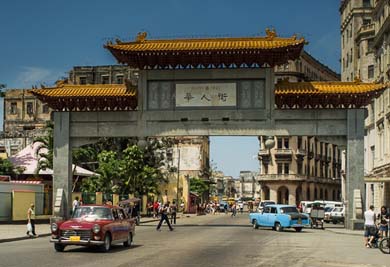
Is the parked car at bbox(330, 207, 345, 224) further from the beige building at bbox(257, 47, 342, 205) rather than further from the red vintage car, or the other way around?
the beige building at bbox(257, 47, 342, 205)

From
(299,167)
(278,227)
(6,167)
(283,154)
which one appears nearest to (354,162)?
(278,227)

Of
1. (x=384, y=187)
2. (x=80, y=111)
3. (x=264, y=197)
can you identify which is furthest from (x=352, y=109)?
(x=264, y=197)

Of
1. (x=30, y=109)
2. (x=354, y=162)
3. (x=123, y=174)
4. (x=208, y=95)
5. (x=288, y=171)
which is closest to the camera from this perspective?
(x=354, y=162)

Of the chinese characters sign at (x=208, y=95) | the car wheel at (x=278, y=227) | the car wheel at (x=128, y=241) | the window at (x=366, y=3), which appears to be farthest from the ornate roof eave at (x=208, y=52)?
the window at (x=366, y=3)

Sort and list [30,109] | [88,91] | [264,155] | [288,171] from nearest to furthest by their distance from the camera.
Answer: [88,91] → [30,109] → [288,171] → [264,155]

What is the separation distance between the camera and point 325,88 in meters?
38.7

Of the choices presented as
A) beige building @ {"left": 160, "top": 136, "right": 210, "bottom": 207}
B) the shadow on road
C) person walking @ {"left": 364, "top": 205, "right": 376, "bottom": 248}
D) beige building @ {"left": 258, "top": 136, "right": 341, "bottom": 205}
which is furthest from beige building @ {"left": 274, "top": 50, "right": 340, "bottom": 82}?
the shadow on road

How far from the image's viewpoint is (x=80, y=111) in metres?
40.4

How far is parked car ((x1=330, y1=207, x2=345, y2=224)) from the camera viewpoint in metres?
54.0

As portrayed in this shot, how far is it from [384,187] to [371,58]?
2038 centimetres

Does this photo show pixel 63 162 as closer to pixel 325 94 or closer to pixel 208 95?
pixel 208 95

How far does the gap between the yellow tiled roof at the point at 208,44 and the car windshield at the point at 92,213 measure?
1729 cm

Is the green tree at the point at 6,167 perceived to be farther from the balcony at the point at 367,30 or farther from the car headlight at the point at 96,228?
the balcony at the point at 367,30

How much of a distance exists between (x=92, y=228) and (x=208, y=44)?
20.3m
